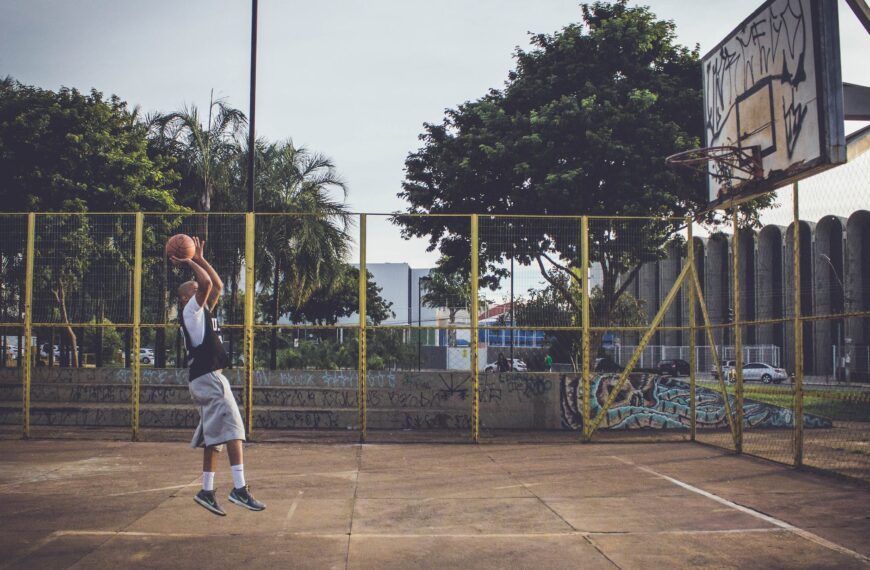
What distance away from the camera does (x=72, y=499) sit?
7715mm

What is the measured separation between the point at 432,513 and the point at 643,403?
8385 mm

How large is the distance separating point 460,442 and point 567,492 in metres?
4.72

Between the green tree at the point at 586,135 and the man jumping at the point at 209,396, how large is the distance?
9.16 metres

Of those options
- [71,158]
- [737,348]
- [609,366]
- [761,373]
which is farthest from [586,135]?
[761,373]

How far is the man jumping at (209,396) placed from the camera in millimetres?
6449

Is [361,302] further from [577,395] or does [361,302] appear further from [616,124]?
[616,124]

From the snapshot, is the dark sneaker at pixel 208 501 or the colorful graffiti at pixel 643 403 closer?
the dark sneaker at pixel 208 501

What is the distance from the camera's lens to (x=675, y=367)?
34000mm

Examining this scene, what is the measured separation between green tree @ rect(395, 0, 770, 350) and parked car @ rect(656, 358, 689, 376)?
553 inches

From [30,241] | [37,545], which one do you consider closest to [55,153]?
[30,241]

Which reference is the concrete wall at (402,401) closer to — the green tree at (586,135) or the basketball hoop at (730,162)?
the green tree at (586,135)

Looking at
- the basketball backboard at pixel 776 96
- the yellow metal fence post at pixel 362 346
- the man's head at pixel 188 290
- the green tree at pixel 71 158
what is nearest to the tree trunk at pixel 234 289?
Result: the yellow metal fence post at pixel 362 346

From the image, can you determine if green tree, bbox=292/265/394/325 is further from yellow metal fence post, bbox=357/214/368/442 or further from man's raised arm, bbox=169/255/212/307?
man's raised arm, bbox=169/255/212/307

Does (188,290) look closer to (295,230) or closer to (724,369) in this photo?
(295,230)
